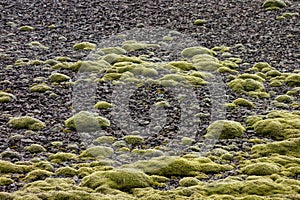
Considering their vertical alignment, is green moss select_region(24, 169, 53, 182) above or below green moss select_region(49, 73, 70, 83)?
below

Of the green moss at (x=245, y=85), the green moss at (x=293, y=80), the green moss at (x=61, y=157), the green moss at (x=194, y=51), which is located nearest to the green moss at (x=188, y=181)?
the green moss at (x=61, y=157)

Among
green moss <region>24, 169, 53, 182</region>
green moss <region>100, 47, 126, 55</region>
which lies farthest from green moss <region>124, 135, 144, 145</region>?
green moss <region>100, 47, 126, 55</region>

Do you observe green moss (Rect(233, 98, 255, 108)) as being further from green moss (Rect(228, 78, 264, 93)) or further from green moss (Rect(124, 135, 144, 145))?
green moss (Rect(124, 135, 144, 145))

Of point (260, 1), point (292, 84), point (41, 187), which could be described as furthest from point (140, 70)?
point (260, 1)

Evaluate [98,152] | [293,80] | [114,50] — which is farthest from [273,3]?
[98,152]

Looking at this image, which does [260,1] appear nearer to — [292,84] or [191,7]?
[191,7]
